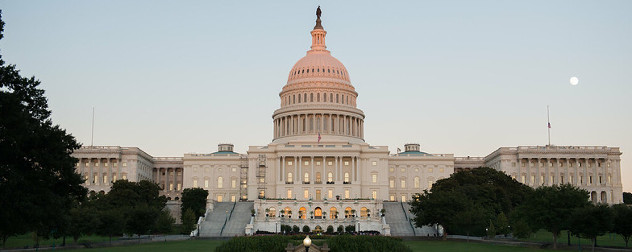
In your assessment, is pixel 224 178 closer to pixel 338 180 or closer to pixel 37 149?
pixel 338 180

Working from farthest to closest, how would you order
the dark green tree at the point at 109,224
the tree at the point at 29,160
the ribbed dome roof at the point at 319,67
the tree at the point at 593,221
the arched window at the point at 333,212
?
the ribbed dome roof at the point at 319,67
the arched window at the point at 333,212
the dark green tree at the point at 109,224
the tree at the point at 593,221
the tree at the point at 29,160

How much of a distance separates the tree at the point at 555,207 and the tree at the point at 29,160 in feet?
135

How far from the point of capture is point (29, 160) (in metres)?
46.9

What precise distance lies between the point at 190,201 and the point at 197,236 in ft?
83.8

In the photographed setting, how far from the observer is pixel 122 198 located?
112 meters

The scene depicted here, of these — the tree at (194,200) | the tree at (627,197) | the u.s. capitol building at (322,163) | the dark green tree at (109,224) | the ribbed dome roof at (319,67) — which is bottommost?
the dark green tree at (109,224)

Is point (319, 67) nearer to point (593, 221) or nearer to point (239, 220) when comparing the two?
point (239, 220)

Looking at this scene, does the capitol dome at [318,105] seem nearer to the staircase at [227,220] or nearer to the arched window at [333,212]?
the staircase at [227,220]

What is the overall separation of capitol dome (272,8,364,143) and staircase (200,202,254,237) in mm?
30111

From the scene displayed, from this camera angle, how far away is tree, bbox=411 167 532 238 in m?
86.4

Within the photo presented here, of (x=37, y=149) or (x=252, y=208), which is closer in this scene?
(x=37, y=149)

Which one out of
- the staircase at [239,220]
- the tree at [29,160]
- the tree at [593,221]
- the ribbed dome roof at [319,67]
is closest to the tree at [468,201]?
the tree at [593,221]

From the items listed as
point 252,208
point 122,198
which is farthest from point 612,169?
point 122,198

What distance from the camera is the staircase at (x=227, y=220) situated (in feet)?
325
